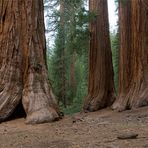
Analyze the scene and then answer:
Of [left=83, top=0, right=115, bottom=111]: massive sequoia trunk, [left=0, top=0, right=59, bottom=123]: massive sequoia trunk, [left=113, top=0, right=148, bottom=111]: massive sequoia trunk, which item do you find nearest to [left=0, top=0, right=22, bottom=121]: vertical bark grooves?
[left=0, top=0, right=59, bottom=123]: massive sequoia trunk

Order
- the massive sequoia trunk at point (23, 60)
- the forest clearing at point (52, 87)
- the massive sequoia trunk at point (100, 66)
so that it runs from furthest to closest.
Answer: the massive sequoia trunk at point (100, 66)
the massive sequoia trunk at point (23, 60)
the forest clearing at point (52, 87)

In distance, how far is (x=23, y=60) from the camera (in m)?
8.08

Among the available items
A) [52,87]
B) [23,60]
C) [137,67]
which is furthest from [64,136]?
[137,67]

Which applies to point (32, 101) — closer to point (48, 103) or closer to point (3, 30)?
point (48, 103)

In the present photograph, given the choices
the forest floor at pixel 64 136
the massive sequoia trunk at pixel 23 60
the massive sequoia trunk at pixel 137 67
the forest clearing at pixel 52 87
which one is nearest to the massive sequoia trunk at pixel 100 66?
the forest clearing at pixel 52 87

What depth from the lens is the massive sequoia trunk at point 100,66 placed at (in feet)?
48.9

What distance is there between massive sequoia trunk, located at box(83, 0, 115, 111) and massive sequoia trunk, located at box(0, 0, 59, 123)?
686cm

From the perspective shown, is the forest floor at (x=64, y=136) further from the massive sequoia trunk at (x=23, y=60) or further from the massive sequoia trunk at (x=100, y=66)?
the massive sequoia trunk at (x=100, y=66)

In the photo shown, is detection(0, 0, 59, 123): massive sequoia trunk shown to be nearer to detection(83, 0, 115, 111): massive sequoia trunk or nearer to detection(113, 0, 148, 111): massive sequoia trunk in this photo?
detection(113, 0, 148, 111): massive sequoia trunk

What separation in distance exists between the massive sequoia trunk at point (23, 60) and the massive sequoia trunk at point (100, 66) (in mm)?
6864

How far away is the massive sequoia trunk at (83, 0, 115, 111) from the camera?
587 inches

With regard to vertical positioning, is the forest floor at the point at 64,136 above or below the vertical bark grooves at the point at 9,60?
below

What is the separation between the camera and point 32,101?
768 cm

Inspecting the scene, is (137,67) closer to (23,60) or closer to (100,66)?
(100,66)
